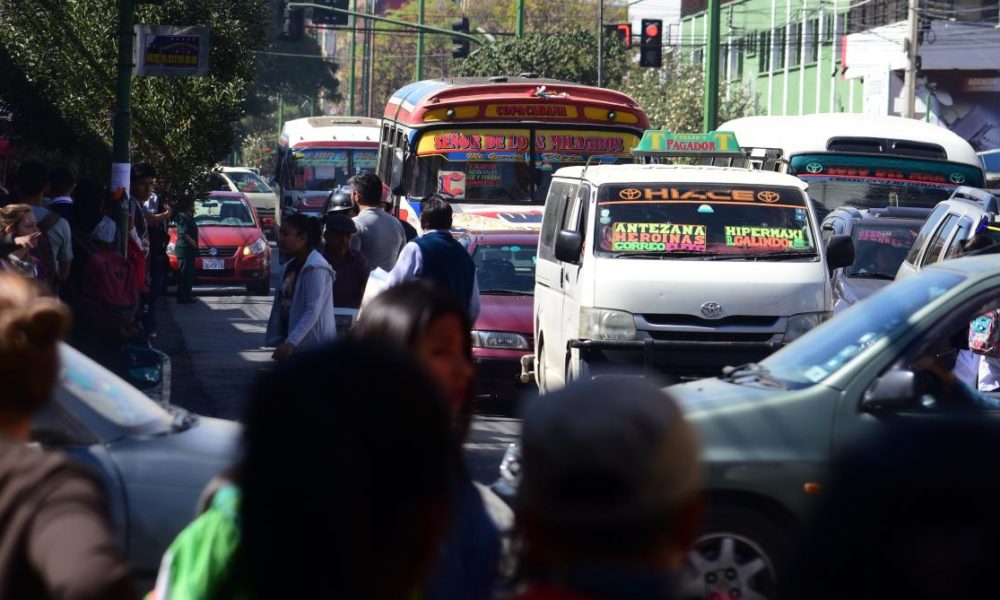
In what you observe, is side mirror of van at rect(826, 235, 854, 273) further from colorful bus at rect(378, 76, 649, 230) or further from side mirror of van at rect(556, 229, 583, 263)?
colorful bus at rect(378, 76, 649, 230)

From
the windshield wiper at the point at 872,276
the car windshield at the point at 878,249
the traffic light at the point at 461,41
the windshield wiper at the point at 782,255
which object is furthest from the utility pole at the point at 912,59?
the windshield wiper at the point at 782,255

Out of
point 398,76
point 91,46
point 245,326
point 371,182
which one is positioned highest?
point 398,76

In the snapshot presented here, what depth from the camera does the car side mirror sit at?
18.6 feet

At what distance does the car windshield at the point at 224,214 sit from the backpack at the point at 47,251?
47.3 ft

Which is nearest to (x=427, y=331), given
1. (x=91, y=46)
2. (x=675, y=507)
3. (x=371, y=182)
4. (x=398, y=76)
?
(x=675, y=507)

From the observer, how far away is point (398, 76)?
81.2 meters

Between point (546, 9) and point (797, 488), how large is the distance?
6509cm

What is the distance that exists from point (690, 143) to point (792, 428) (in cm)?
962

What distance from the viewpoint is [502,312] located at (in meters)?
12.6

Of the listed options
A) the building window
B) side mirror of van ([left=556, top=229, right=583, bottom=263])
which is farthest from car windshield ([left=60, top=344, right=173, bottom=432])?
the building window

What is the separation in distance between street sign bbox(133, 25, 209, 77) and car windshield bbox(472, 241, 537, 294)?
2.89m

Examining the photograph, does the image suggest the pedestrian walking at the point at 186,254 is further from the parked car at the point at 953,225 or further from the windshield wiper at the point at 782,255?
the windshield wiper at the point at 782,255

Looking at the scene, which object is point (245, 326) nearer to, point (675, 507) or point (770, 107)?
point (675, 507)

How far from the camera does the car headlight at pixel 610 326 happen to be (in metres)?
10.2
